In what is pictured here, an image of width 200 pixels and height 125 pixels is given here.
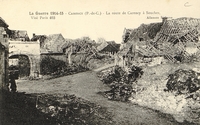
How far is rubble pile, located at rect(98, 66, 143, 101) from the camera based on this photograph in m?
4.07

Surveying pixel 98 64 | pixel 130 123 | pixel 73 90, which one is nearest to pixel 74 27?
pixel 98 64

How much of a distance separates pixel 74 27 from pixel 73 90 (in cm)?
108

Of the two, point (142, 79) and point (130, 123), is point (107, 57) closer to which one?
point (142, 79)

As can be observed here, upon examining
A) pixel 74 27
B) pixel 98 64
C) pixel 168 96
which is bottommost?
pixel 168 96

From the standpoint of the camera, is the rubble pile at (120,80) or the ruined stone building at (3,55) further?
Answer: the rubble pile at (120,80)

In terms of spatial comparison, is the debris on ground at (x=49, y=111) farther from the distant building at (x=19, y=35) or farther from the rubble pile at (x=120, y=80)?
the distant building at (x=19, y=35)

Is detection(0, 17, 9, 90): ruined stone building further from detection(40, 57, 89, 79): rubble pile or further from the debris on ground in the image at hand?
detection(40, 57, 89, 79): rubble pile

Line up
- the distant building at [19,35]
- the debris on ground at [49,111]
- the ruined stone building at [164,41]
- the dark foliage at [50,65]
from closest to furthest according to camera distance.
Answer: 1. the debris on ground at [49,111]
2. the distant building at [19,35]
3. the dark foliage at [50,65]
4. the ruined stone building at [164,41]

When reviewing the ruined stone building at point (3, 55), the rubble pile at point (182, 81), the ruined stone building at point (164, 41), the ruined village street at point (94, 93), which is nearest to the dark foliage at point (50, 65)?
the ruined village street at point (94, 93)

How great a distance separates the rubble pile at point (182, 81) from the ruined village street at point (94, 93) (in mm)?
522

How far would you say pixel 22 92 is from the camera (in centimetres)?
375

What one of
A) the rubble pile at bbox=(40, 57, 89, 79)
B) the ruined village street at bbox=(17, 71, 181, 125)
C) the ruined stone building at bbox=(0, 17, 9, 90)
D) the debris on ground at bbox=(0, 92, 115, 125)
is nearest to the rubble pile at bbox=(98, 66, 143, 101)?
the ruined village street at bbox=(17, 71, 181, 125)

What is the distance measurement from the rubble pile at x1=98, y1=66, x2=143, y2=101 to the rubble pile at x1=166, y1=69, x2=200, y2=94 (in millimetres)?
636

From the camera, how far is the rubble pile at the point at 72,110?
366 centimetres
